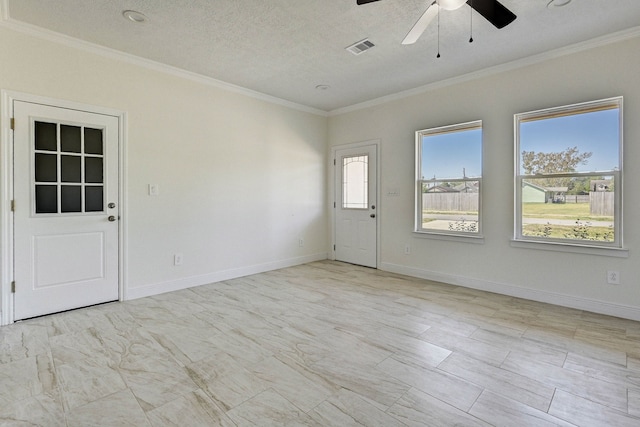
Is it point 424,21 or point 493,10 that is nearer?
point 493,10

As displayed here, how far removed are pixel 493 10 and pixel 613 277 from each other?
2935 millimetres

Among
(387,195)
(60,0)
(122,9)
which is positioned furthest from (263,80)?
(387,195)

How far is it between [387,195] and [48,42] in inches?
179

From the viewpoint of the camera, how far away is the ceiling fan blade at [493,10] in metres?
2.16

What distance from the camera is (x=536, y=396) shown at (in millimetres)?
1926

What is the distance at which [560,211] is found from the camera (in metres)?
3.56

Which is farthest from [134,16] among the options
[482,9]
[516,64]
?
[516,64]

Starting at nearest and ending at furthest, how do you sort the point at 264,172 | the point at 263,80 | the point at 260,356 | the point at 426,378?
1. the point at 426,378
2. the point at 260,356
3. the point at 263,80
4. the point at 264,172

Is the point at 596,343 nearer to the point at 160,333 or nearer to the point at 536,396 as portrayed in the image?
the point at 536,396

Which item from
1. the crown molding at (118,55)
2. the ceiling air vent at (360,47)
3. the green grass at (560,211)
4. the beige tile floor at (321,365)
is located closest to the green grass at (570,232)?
the green grass at (560,211)

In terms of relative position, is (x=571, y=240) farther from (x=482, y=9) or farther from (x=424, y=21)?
(x=424, y=21)

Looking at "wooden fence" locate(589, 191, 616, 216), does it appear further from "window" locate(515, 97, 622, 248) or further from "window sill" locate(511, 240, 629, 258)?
"window sill" locate(511, 240, 629, 258)

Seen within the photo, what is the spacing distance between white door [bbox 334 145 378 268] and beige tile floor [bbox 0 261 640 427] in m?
1.87

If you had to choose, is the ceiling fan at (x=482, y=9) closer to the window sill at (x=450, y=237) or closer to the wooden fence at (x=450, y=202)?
the wooden fence at (x=450, y=202)
